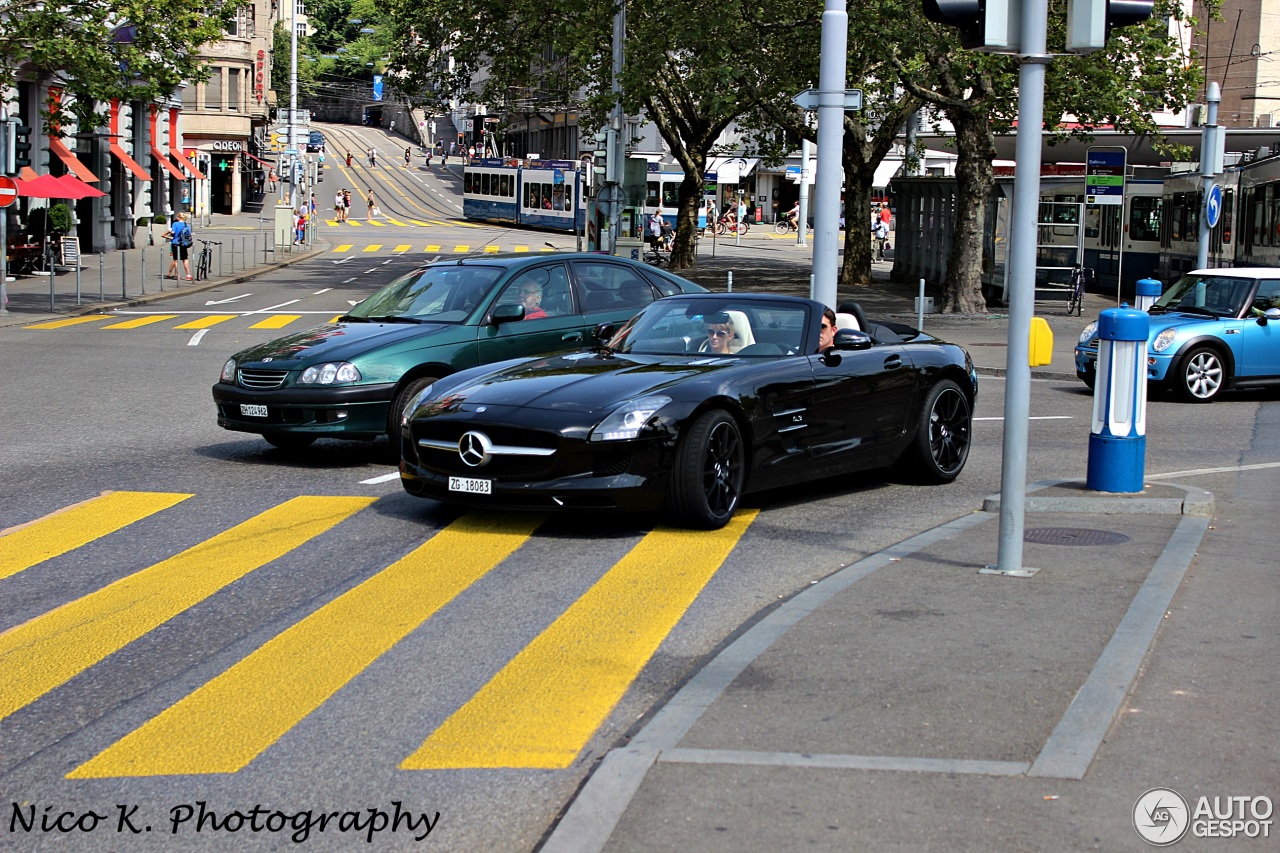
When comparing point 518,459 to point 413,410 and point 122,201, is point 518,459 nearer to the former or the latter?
point 413,410

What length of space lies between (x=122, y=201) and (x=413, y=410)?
48869 mm

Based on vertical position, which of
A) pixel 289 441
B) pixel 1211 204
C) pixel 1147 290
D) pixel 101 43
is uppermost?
pixel 101 43

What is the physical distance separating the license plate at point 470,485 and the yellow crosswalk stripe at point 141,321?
20.1m

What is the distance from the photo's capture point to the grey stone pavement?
14.5ft

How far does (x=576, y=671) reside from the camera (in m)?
6.25

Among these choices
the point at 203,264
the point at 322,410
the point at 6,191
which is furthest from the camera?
the point at 203,264

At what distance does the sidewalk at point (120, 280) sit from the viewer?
105ft

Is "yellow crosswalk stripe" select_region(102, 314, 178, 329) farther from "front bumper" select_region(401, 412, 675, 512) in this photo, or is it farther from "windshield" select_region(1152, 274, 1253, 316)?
"front bumper" select_region(401, 412, 675, 512)

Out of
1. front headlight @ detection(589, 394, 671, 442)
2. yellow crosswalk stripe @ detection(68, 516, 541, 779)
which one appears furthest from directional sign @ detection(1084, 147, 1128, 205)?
yellow crosswalk stripe @ detection(68, 516, 541, 779)

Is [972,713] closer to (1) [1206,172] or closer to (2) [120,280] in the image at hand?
(1) [1206,172]

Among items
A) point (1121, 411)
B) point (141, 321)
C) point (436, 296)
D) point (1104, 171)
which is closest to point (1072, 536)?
point (1121, 411)

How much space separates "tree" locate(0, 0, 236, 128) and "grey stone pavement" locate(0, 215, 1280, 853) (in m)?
22.9

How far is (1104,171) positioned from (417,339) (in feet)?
71.4

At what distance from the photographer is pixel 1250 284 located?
18250 millimetres
